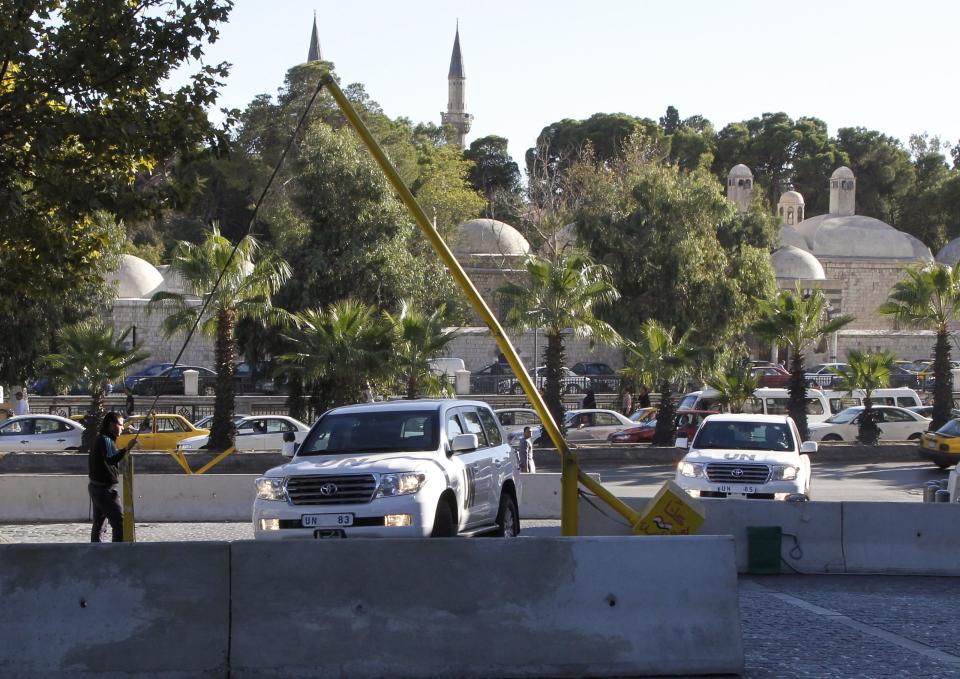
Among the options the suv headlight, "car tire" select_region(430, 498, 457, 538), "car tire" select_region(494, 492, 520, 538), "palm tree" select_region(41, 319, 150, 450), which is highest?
"palm tree" select_region(41, 319, 150, 450)

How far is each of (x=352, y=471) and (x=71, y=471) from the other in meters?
18.9

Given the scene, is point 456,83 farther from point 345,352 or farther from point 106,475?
point 106,475

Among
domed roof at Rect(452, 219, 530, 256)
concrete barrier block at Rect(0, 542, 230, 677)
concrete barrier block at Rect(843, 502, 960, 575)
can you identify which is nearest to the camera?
concrete barrier block at Rect(0, 542, 230, 677)

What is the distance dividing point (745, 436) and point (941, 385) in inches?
686

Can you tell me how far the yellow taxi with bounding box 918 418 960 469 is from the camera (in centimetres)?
2730

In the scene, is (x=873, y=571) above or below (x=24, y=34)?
below

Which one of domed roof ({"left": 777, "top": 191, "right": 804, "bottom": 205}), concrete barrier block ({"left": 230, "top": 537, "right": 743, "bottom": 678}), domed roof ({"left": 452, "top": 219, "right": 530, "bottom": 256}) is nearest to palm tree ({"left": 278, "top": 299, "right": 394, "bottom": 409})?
concrete barrier block ({"left": 230, "top": 537, "right": 743, "bottom": 678})

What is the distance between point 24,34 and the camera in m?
11.0

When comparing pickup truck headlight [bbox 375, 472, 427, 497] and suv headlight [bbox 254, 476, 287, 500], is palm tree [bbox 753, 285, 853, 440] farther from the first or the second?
suv headlight [bbox 254, 476, 287, 500]

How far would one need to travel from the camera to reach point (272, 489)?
1114 cm

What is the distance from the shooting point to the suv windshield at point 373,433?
11844 mm

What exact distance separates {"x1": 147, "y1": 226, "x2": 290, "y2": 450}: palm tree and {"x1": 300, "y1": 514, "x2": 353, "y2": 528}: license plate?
704 inches

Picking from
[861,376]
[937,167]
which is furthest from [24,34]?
[937,167]

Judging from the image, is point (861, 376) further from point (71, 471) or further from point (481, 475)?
point (481, 475)
